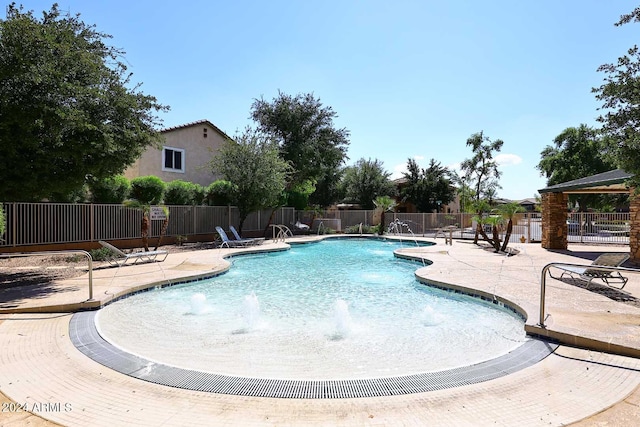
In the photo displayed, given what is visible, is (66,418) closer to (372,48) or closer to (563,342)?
(563,342)

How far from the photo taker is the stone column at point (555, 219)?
1630cm

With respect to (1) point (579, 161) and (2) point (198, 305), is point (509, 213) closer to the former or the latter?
(2) point (198, 305)

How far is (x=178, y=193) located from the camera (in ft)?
59.7

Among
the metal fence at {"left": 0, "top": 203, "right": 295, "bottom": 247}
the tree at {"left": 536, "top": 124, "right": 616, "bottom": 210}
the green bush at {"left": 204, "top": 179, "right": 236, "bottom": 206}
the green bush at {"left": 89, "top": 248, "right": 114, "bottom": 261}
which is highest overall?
the tree at {"left": 536, "top": 124, "right": 616, "bottom": 210}

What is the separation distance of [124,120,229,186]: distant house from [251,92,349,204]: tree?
4.92 metres

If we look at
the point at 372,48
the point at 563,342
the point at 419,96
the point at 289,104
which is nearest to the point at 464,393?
the point at 563,342

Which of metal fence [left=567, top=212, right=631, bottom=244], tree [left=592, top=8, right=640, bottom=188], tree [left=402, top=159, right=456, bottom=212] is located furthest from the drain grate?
tree [left=402, top=159, right=456, bottom=212]

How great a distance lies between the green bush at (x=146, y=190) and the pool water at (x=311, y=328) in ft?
28.7

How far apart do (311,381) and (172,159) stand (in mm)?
20617

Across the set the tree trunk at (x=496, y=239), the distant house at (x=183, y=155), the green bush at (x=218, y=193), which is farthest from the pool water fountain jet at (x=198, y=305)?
the distant house at (x=183, y=155)

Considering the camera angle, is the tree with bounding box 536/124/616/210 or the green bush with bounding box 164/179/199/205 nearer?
the green bush with bounding box 164/179/199/205

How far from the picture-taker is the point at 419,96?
17.1 metres

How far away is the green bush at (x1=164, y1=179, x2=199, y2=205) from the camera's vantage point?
1803cm

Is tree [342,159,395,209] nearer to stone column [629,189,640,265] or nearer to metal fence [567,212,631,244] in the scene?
metal fence [567,212,631,244]
